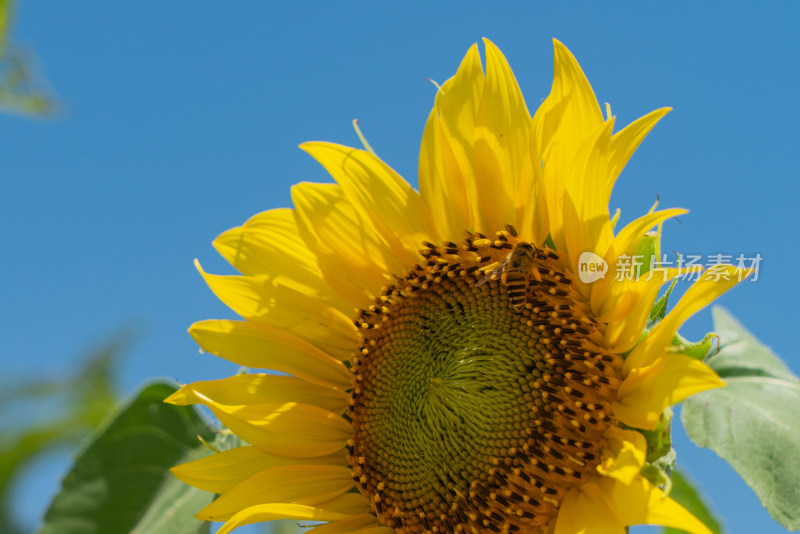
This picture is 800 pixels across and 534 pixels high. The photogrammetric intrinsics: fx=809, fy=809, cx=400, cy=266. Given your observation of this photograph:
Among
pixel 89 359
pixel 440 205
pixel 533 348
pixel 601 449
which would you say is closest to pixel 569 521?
pixel 601 449

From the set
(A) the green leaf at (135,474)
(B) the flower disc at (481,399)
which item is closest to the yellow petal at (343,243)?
(B) the flower disc at (481,399)

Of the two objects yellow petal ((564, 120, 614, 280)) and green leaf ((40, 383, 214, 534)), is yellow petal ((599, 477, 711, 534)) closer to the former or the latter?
yellow petal ((564, 120, 614, 280))

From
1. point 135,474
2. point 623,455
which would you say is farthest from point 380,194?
point 135,474

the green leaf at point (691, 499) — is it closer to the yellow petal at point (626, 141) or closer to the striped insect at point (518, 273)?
the striped insect at point (518, 273)

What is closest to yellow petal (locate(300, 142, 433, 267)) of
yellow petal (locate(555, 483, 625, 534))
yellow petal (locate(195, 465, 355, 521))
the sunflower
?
the sunflower

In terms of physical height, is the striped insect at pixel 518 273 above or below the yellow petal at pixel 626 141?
below

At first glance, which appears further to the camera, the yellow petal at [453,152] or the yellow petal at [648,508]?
the yellow petal at [453,152]

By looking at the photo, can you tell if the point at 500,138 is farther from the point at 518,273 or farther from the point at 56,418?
the point at 56,418
